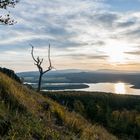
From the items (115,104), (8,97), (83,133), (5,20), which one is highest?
(5,20)

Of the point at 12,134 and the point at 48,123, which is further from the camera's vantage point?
the point at 48,123

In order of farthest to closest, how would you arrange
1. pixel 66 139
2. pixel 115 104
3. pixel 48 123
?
pixel 115 104
pixel 48 123
pixel 66 139

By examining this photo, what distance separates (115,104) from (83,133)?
377 ft

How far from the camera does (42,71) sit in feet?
239

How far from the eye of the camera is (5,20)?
19.7 m

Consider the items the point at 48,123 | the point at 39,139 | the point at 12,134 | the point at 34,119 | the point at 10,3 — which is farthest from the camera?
the point at 10,3

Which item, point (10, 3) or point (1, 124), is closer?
point (1, 124)

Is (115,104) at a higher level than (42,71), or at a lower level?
lower

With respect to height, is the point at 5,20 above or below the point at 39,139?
above

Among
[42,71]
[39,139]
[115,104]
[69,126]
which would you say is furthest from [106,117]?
[115,104]

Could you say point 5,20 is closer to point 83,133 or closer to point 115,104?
point 83,133

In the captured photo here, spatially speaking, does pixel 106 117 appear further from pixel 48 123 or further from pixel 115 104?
pixel 115 104

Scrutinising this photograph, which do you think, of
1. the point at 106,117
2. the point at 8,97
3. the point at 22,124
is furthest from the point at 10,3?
the point at 106,117

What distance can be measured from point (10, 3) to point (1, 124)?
35.2 ft
